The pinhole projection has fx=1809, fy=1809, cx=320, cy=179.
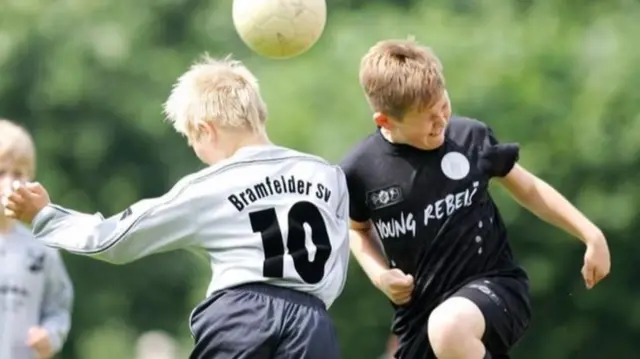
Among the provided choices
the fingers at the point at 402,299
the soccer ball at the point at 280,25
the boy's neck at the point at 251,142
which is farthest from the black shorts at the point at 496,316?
the soccer ball at the point at 280,25

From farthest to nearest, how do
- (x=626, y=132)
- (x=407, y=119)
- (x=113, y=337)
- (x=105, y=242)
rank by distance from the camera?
(x=113, y=337) < (x=626, y=132) < (x=407, y=119) < (x=105, y=242)

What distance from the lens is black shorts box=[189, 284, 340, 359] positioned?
6852 millimetres

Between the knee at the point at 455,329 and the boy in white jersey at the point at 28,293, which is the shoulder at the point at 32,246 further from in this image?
the knee at the point at 455,329

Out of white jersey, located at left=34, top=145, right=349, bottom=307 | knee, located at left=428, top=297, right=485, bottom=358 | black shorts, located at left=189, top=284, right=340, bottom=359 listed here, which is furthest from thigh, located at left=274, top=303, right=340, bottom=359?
knee, located at left=428, top=297, right=485, bottom=358

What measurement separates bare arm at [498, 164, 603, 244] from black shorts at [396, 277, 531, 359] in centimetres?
30

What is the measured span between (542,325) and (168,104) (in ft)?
49.3

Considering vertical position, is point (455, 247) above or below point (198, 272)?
above

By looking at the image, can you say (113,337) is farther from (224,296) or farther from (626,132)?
(224,296)

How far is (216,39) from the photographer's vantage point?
27688 millimetres

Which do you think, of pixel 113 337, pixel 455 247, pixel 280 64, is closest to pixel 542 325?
pixel 280 64

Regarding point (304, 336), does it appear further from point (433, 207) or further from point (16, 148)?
point (16, 148)

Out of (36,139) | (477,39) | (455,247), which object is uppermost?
(455,247)

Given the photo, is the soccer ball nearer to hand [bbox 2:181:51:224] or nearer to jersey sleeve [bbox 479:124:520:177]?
jersey sleeve [bbox 479:124:520:177]

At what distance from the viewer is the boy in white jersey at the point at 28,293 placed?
9.52m
